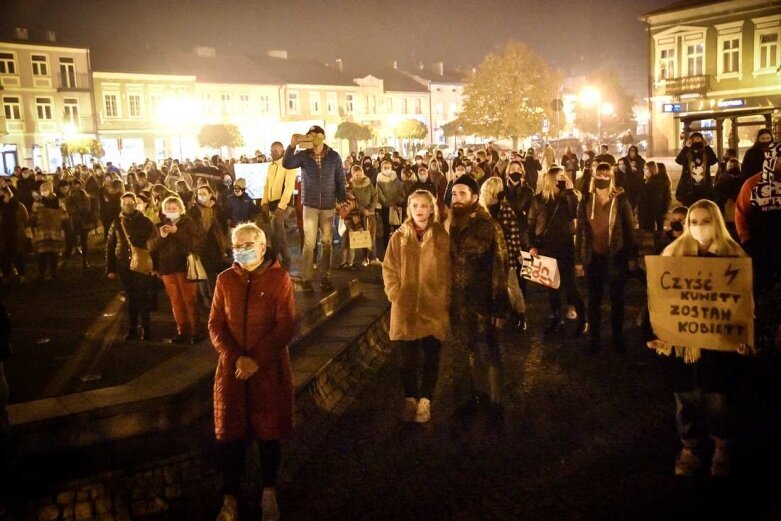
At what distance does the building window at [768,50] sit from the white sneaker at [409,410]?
41.3 m

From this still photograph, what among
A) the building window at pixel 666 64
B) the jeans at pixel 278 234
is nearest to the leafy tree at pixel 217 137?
Answer: the building window at pixel 666 64

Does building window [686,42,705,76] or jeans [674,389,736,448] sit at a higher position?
building window [686,42,705,76]

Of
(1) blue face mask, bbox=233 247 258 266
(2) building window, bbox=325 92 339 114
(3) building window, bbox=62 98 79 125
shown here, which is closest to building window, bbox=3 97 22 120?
(3) building window, bbox=62 98 79 125

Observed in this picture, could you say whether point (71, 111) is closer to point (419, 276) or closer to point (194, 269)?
point (194, 269)

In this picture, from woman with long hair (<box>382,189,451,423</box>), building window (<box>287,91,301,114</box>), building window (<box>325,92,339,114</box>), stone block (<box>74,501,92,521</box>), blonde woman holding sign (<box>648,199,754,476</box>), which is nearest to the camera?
stone block (<box>74,501,92,521</box>)

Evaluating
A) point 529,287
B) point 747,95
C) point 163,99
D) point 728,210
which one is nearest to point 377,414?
point 529,287

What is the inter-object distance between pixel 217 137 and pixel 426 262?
184 feet

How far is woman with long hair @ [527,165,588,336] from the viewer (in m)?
8.79

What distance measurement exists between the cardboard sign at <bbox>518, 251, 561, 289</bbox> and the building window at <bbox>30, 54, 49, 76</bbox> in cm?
6075

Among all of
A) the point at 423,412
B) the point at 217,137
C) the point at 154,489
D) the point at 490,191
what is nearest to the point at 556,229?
the point at 490,191

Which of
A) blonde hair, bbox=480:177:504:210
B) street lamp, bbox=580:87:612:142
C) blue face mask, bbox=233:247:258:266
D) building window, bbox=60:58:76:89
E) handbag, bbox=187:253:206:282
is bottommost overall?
handbag, bbox=187:253:206:282

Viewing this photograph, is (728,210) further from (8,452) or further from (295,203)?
(8,452)

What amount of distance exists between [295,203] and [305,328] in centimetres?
661

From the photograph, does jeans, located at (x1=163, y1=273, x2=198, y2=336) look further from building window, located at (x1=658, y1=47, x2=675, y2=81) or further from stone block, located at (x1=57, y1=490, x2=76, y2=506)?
building window, located at (x1=658, y1=47, x2=675, y2=81)
